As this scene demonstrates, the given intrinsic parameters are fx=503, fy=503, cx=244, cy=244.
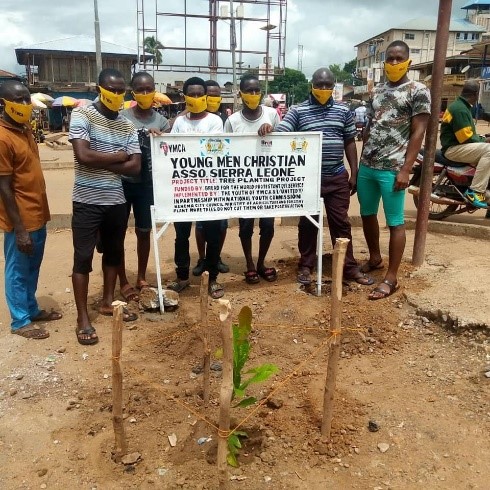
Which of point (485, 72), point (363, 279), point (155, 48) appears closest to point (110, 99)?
Answer: point (363, 279)

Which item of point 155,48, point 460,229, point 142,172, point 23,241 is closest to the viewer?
point 23,241

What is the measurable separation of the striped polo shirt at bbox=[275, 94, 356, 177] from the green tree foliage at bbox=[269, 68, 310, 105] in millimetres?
66414

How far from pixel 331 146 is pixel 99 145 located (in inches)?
79.0

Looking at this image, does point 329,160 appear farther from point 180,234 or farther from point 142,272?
point 142,272

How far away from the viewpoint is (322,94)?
4258 mm

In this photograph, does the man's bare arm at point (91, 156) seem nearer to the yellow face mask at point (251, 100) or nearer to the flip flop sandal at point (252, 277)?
the yellow face mask at point (251, 100)

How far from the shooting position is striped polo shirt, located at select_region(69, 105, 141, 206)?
3611 mm

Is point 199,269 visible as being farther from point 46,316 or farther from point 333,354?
point 333,354

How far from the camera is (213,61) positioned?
20734 millimetres

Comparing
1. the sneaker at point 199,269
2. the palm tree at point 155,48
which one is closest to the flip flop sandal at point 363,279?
the sneaker at point 199,269

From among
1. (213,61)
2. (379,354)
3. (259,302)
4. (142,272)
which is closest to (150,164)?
(142,272)

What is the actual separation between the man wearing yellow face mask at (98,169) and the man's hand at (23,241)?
0.32 meters

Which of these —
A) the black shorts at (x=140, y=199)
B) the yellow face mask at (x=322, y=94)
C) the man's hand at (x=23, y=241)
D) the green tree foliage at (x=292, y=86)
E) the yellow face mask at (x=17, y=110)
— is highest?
the green tree foliage at (x=292, y=86)

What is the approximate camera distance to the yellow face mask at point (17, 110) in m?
3.52
